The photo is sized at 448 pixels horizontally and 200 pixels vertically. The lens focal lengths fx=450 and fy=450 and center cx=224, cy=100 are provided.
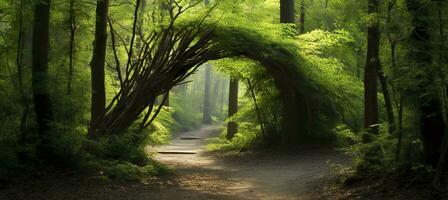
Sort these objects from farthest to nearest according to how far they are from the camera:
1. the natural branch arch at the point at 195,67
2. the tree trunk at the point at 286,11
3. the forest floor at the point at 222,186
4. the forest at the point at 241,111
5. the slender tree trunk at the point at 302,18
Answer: the slender tree trunk at the point at 302,18
the tree trunk at the point at 286,11
the natural branch arch at the point at 195,67
the forest floor at the point at 222,186
the forest at the point at 241,111

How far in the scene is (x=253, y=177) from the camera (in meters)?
10.9

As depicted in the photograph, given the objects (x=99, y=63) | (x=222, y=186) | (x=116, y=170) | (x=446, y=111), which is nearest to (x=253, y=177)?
(x=222, y=186)

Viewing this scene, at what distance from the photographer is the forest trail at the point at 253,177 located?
8414 mm

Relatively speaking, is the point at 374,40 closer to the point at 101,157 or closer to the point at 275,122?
the point at 101,157

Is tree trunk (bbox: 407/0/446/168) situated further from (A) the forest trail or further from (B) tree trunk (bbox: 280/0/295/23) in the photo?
(B) tree trunk (bbox: 280/0/295/23)

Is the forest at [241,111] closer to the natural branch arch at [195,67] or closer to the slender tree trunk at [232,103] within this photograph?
the natural branch arch at [195,67]

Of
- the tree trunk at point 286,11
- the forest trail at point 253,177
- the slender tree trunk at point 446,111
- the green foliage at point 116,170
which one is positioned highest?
the tree trunk at point 286,11

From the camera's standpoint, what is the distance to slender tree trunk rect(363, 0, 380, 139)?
333 inches

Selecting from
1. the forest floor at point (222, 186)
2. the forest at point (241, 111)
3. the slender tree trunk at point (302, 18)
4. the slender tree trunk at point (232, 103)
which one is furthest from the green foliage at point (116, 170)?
the slender tree trunk at point (302, 18)

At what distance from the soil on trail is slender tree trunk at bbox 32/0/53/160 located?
0.71 metres

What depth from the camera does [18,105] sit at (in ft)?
29.8

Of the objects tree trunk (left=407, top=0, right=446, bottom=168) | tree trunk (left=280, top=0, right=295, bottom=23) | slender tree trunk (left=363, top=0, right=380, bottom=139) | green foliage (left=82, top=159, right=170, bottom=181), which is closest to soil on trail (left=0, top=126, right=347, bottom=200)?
green foliage (left=82, top=159, right=170, bottom=181)

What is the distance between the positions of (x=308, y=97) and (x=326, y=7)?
289 inches

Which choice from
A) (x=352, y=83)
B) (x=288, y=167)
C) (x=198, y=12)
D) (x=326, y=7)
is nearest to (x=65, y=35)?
(x=198, y=12)
